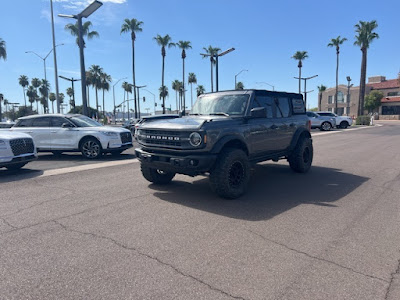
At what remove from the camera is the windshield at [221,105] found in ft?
20.8

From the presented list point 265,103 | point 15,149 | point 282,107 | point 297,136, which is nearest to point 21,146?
point 15,149

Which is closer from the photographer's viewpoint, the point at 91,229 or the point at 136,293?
the point at 136,293

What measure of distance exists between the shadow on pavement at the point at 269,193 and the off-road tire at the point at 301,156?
19 centimetres

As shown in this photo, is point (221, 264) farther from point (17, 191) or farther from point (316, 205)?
point (17, 191)

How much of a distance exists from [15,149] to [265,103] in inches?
250

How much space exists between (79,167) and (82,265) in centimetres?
639

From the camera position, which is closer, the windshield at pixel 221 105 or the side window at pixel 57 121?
the windshield at pixel 221 105

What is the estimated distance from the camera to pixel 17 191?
629cm

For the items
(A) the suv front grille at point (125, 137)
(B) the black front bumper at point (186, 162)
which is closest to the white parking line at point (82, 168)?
(A) the suv front grille at point (125, 137)

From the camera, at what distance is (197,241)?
12.5 ft

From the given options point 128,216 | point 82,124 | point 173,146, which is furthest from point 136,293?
point 82,124

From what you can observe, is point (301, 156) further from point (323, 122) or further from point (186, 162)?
point (323, 122)

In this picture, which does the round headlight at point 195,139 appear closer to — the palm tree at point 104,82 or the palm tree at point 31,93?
the palm tree at point 104,82

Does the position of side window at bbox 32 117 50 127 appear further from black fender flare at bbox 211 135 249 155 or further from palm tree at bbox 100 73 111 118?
palm tree at bbox 100 73 111 118
